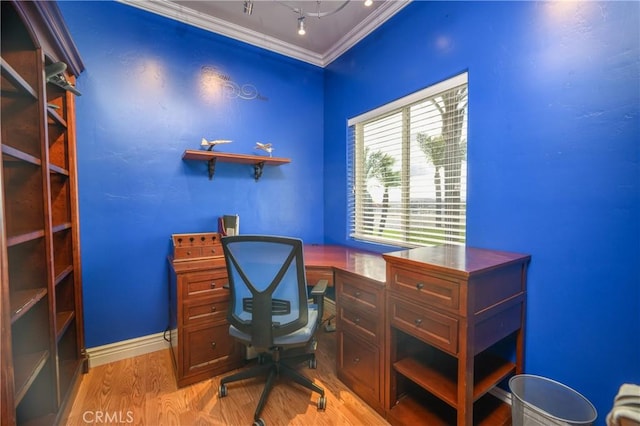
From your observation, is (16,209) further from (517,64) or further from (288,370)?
(517,64)

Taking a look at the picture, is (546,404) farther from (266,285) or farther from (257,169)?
(257,169)

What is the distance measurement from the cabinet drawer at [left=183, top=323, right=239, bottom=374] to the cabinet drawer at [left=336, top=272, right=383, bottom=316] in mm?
879

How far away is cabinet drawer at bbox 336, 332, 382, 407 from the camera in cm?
162

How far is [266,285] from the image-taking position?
157 centimetres

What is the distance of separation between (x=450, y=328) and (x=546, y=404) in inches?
32.6

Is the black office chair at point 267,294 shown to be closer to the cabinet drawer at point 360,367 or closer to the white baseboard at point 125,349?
the cabinet drawer at point 360,367

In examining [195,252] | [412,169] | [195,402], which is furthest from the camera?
[412,169]

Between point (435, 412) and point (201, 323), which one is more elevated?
point (201, 323)

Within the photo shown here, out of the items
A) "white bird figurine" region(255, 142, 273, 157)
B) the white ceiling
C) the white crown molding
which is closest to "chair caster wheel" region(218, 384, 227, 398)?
"white bird figurine" region(255, 142, 273, 157)

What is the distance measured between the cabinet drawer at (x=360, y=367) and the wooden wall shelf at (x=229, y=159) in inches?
64.5

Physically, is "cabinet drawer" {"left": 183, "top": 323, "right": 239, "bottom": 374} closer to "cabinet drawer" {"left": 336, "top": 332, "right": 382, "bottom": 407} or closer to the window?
"cabinet drawer" {"left": 336, "top": 332, "right": 382, "bottom": 407}

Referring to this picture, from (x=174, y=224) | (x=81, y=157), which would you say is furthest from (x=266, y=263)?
(x=81, y=157)

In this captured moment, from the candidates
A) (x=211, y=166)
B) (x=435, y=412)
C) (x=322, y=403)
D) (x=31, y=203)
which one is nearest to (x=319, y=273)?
(x=322, y=403)

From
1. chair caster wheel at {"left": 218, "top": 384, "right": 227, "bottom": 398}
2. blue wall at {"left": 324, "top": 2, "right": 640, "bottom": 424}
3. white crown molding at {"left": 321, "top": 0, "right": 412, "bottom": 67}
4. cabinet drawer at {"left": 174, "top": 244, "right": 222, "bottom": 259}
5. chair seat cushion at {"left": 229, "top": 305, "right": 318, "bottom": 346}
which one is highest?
white crown molding at {"left": 321, "top": 0, "right": 412, "bottom": 67}
